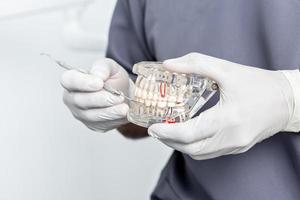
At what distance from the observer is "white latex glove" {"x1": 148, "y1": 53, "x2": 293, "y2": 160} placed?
0.75 meters

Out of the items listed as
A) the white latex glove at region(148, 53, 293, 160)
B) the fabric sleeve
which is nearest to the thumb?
the white latex glove at region(148, 53, 293, 160)

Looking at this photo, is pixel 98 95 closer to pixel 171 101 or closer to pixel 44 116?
pixel 171 101

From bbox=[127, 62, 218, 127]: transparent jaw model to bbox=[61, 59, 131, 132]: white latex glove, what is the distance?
0.08m

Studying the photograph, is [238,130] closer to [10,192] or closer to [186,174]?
[186,174]

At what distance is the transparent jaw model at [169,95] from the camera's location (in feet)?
2.55

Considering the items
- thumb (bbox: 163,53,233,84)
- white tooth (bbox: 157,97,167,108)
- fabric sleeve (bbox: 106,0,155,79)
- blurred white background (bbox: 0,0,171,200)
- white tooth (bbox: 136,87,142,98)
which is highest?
thumb (bbox: 163,53,233,84)

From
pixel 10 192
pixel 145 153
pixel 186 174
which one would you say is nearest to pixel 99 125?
pixel 186 174

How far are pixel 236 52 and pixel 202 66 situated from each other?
0.54ft

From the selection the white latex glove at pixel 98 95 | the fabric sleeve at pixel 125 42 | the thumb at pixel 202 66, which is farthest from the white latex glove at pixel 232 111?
the fabric sleeve at pixel 125 42

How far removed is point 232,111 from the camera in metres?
0.75

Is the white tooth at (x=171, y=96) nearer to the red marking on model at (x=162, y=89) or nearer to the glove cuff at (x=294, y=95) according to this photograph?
the red marking on model at (x=162, y=89)

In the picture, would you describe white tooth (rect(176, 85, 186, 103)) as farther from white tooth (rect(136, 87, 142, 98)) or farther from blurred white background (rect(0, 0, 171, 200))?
blurred white background (rect(0, 0, 171, 200))

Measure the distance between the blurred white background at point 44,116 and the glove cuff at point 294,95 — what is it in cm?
65

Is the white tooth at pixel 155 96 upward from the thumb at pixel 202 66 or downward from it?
downward
